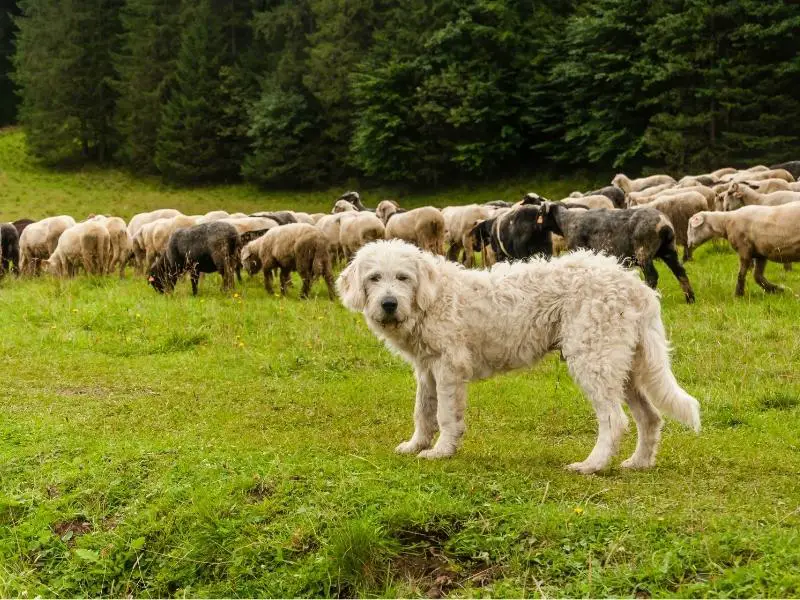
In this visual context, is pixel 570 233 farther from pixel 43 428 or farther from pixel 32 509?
pixel 32 509

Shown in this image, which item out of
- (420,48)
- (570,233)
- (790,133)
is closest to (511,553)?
(570,233)

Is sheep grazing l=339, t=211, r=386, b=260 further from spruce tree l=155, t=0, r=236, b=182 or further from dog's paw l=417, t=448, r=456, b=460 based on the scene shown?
spruce tree l=155, t=0, r=236, b=182

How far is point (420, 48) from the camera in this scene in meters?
41.9

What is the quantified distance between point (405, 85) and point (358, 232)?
25509mm

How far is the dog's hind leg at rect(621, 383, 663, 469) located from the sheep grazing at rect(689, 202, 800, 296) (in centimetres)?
755

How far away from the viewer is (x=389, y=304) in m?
5.93

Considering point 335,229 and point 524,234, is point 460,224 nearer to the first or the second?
point 335,229

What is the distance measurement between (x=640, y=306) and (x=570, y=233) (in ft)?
25.6

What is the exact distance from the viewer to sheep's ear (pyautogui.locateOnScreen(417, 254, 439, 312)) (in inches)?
241

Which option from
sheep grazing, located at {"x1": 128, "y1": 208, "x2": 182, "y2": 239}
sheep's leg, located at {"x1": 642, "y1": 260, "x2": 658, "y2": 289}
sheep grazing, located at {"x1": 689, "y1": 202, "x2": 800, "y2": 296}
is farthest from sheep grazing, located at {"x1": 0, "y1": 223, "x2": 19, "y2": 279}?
sheep grazing, located at {"x1": 689, "y1": 202, "x2": 800, "y2": 296}

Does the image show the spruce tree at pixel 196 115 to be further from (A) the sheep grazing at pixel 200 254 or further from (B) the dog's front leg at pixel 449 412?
(B) the dog's front leg at pixel 449 412

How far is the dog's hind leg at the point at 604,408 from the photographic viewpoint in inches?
227

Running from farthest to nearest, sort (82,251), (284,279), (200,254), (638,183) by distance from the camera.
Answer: (638,183) → (82,251) → (284,279) → (200,254)

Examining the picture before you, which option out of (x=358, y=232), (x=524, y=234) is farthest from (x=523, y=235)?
(x=358, y=232)
